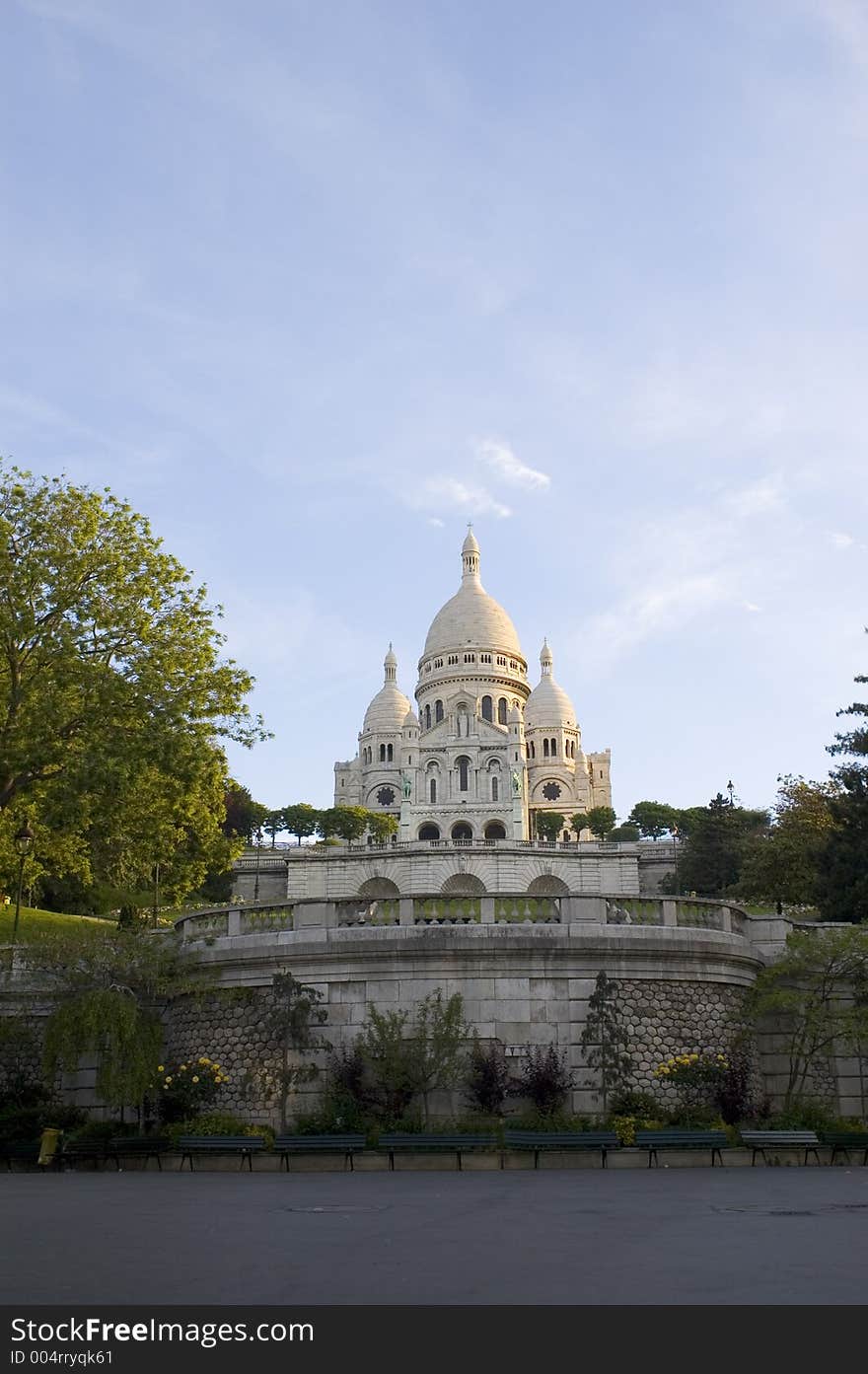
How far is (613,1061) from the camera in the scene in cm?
2666

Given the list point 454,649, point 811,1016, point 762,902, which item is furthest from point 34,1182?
point 454,649

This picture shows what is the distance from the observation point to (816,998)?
29.0m

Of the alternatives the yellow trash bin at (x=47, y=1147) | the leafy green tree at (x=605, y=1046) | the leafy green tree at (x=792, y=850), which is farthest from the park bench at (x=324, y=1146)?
the leafy green tree at (x=792, y=850)

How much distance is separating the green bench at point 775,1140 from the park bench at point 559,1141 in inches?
99.4

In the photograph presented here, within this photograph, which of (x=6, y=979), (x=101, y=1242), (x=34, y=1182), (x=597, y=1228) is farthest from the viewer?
(x=6, y=979)

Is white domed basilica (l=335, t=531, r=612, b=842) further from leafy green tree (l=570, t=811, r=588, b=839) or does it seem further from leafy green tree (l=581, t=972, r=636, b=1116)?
leafy green tree (l=581, t=972, r=636, b=1116)

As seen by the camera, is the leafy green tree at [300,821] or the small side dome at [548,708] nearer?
the leafy green tree at [300,821]

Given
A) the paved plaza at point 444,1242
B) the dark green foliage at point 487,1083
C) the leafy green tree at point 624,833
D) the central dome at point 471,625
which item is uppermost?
the central dome at point 471,625

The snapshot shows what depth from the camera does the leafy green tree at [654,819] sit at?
139m

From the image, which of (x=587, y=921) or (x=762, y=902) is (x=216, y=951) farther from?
(x=762, y=902)

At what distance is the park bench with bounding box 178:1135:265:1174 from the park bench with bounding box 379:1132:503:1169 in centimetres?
242

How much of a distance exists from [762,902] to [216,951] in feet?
154

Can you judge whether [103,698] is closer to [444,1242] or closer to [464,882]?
[444,1242]

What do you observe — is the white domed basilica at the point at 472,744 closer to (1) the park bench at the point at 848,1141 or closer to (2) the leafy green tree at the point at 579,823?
(2) the leafy green tree at the point at 579,823
